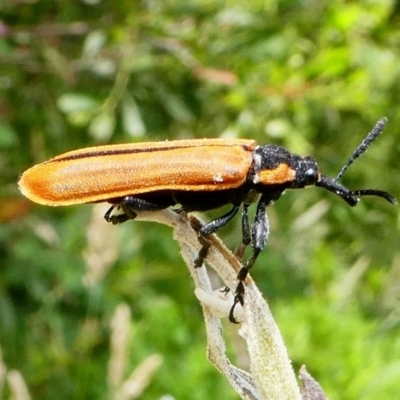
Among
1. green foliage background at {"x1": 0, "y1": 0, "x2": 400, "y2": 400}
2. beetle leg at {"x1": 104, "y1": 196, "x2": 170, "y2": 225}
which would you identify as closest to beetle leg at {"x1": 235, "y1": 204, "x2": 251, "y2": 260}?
beetle leg at {"x1": 104, "y1": 196, "x2": 170, "y2": 225}

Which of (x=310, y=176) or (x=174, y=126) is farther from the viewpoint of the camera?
(x=174, y=126)

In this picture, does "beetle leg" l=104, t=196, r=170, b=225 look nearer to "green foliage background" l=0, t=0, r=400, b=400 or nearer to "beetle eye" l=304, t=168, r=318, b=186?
"beetle eye" l=304, t=168, r=318, b=186

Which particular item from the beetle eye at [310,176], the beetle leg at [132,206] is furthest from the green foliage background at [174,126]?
the beetle leg at [132,206]

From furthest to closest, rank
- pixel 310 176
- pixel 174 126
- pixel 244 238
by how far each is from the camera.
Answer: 1. pixel 174 126
2. pixel 310 176
3. pixel 244 238

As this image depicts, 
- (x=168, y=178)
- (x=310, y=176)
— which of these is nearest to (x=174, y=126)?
(x=310, y=176)

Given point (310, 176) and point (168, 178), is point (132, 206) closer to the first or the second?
point (168, 178)

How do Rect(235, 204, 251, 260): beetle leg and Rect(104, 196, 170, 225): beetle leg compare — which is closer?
Rect(235, 204, 251, 260): beetle leg

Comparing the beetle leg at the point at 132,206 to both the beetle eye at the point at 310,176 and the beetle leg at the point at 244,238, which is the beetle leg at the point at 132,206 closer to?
the beetle leg at the point at 244,238
